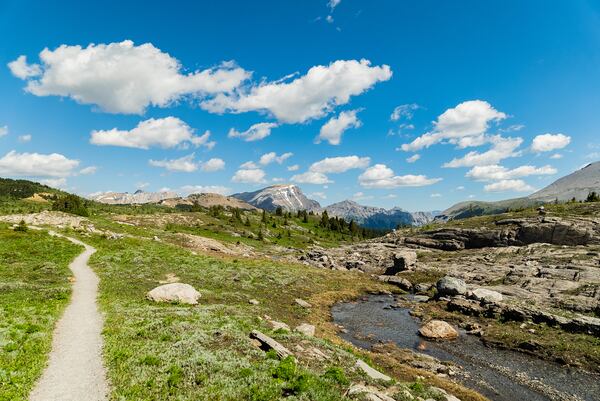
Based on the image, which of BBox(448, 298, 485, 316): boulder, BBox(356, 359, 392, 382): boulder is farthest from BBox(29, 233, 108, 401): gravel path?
BBox(448, 298, 485, 316): boulder

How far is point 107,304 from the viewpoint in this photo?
3228cm

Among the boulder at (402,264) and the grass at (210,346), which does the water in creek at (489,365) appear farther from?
the boulder at (402,264)

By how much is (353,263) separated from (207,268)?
168 ft

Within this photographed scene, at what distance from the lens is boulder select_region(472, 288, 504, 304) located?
49200 mm

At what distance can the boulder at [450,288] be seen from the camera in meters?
55.2

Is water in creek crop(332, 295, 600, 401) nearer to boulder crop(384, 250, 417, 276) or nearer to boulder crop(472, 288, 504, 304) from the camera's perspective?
boulder crop(472, 288, 504, 304)

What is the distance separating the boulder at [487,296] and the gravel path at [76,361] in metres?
49.2

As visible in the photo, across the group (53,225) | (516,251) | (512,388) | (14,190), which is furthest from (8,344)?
(14,190)

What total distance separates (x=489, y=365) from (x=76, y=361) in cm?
3386

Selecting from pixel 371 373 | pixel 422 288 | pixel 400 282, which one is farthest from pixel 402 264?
pixel 371 373

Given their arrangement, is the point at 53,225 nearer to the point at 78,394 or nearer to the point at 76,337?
the point at 76,337

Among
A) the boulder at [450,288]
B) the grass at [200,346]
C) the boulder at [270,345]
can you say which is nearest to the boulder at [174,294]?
the grass at [200,346]

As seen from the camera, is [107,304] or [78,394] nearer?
[78,394]

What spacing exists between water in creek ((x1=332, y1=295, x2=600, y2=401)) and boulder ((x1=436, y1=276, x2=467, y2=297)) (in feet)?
39.7
